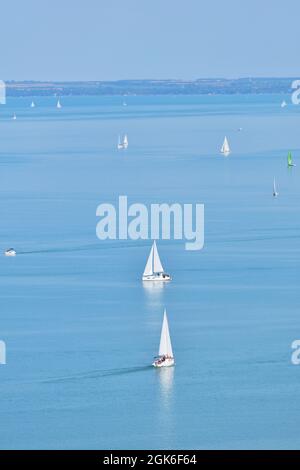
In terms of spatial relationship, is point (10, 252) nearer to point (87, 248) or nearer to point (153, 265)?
point (87, 248)

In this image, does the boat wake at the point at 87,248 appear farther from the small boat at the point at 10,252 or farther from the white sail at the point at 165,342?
the white sail at the point at 165,342

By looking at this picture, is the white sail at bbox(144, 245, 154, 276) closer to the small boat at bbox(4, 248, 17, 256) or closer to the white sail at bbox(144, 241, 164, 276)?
the white sail at bbox(144, 241, 164, 276)

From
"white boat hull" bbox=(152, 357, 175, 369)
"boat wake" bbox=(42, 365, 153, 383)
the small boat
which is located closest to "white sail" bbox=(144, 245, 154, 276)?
the small boat

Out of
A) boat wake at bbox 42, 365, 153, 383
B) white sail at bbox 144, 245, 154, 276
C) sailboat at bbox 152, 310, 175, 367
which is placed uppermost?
white sail at bbox 144, 245, 154, 276

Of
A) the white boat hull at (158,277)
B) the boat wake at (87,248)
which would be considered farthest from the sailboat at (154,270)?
the boat wake at (87,248)
